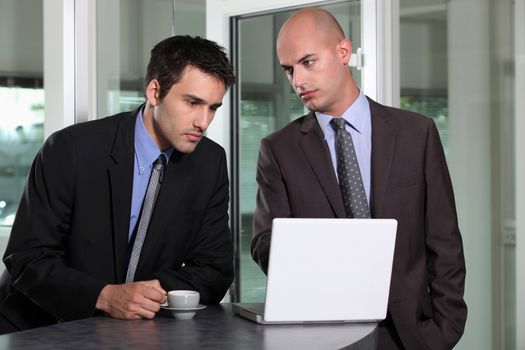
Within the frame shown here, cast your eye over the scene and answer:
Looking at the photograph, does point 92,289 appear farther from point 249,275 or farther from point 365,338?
point 249,275

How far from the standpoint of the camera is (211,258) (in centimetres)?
286

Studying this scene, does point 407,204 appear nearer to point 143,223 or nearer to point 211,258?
point 211,258

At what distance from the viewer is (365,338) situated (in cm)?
221

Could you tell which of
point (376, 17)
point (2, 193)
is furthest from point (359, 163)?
point (2, 193)

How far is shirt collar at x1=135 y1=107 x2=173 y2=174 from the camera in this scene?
2881 mm

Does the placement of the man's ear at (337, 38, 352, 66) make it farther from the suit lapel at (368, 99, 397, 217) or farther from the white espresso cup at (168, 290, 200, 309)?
the white espresso cup at (168, 290, 200, 309)

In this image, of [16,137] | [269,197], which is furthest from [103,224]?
[16,137]

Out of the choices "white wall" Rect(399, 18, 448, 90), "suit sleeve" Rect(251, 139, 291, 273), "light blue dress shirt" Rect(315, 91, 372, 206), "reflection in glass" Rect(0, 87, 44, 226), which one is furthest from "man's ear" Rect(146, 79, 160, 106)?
"white wall" Rect(399, 18, 448, 90)

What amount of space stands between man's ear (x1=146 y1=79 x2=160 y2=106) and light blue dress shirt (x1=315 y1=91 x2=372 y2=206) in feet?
1.85

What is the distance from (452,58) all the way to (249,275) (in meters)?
1.61

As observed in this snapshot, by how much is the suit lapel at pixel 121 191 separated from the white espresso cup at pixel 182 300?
373 mm

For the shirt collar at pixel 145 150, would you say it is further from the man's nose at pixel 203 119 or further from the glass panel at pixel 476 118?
the glass panel at pixel 476 118

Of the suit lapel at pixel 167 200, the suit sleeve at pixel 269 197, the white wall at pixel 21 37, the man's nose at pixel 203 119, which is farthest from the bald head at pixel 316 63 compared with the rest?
the white wall at pixel 21 37

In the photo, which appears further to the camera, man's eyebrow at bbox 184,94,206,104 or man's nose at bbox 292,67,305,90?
man's nose at bbox 292,67,305,90
